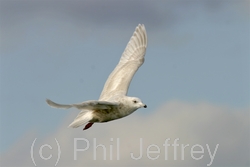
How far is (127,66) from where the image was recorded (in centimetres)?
2580

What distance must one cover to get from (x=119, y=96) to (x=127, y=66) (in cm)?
339

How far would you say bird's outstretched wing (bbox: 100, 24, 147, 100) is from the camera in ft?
79.6

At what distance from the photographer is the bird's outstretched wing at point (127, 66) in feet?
79.6

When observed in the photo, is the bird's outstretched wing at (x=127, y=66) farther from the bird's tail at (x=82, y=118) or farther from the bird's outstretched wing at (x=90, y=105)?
the bird's outstretched wing at (x=90, y=105)

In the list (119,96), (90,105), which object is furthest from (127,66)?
(90,105)

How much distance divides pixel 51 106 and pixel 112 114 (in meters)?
3.08

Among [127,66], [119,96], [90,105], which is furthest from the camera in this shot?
[127,66]

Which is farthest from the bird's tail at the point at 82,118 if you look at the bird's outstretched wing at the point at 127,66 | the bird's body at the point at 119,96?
the bird's outstretched wing at the point at 127,66

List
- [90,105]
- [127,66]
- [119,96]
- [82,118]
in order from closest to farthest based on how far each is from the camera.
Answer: [90,105], [82,118], [119,96], [127,66]

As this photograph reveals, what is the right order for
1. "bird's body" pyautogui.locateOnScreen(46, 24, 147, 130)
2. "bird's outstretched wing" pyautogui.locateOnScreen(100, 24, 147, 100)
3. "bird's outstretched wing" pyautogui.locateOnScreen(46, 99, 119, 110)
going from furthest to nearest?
"bird's outstretched wing" pyautogui.locateOnScreen(100, 24, 147, 100)
"bird's body" pyautogui.locateOnScreen(46, 24, 147, 130)
"bird's outstretched wing" pyautogui.locateOnScreen(46, 99, 119, 110)

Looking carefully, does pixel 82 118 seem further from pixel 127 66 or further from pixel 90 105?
pixel 127 66

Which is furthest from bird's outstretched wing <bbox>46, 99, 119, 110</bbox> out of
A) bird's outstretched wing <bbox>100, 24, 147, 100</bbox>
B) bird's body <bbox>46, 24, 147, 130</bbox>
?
bird's outstretched wing <bbox>100, 24, 147, 100</bbox>

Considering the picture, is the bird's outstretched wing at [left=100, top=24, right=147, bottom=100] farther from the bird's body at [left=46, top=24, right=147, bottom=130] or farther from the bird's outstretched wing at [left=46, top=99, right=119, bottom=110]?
the bird's outstretched wing at [left=46, top=99, right=119, bottom=110]

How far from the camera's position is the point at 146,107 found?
69.8 ft
